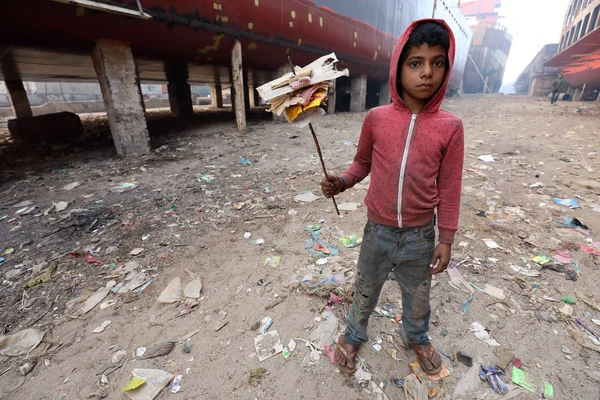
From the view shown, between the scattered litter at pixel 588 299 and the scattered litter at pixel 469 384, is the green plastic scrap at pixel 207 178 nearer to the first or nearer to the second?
the scattered litter at pixel 469 384

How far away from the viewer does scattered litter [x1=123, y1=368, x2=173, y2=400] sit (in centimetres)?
143

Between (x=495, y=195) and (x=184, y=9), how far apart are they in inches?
240

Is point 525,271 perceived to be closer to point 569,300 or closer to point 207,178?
point 569,300

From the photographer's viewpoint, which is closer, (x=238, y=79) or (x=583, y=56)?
(x=238, y=79)

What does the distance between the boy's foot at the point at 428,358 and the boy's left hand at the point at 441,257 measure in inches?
21.1

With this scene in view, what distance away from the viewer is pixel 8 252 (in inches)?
102

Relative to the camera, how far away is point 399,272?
1.41 m

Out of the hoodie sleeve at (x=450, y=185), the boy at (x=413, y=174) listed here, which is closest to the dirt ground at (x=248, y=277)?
the boy at (x=413, y=174)

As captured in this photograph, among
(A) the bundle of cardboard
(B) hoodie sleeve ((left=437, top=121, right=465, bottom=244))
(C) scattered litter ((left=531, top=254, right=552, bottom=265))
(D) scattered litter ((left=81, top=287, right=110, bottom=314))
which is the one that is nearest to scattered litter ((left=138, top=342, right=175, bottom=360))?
(D) scattered litter ((left=81, top=287, right=110, bottom=314))

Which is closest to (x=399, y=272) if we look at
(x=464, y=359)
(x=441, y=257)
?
(x=441, y=257)

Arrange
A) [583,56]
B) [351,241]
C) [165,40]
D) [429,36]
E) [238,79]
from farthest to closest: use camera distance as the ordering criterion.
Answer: [583,56] < [238,79] < [165,40] < [351,241] < [429,36]

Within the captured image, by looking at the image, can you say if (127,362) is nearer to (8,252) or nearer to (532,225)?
(8,252)

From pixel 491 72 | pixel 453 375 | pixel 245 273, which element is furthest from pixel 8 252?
pixel 491 72

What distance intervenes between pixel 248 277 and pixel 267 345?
0.67 m
